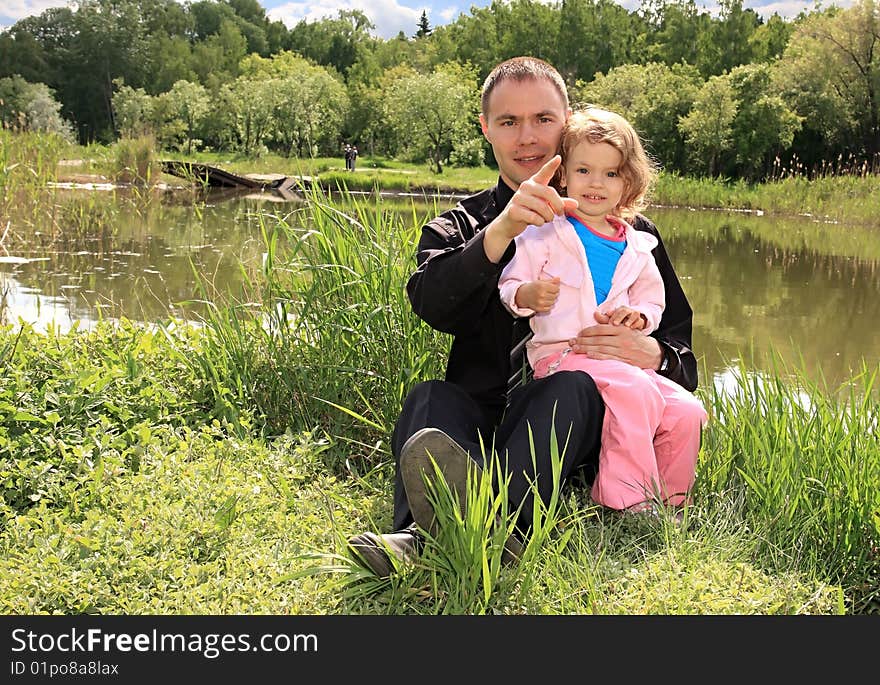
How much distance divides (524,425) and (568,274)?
435mm

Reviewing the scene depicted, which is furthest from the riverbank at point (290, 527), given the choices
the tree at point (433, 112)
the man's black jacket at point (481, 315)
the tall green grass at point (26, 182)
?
the tree at point (433, 112)

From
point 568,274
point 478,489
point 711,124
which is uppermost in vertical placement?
point 711,124

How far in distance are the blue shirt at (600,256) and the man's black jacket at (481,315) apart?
0.62 ft

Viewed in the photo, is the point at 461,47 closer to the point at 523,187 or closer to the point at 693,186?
the point at 693,186

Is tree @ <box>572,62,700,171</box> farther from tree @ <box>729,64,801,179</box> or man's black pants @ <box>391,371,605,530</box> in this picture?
man's black pants @ <box>391,371,605,530</box>

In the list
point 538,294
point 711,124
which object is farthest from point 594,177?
point 711,124

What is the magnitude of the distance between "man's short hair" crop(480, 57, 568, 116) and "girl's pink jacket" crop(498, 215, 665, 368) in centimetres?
41

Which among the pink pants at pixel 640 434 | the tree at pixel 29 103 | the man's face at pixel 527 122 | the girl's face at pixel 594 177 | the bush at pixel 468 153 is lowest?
the pink pants at pixel 640 434

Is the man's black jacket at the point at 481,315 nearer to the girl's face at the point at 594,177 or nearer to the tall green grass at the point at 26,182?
the girl's face at the point at 594,177

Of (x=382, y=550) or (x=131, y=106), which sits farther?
(x=131, y=106)

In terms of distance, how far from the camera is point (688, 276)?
9102mm

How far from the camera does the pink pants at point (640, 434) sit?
2.08 metres

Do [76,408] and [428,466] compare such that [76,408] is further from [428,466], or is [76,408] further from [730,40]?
[730,40]
